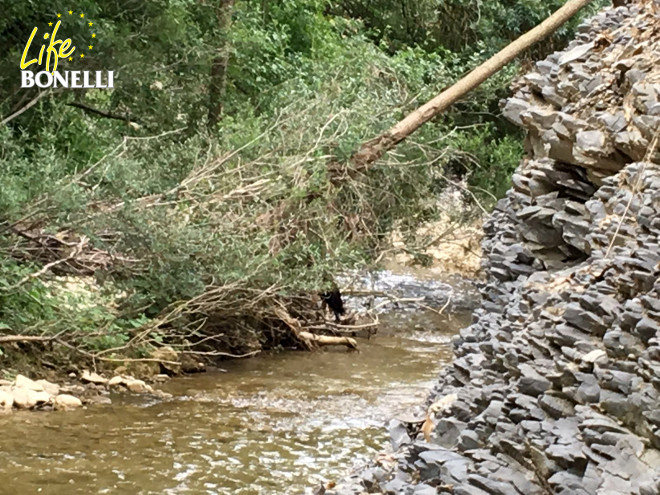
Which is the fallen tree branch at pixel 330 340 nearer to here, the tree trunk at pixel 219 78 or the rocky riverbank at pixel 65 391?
the rocky riverbank at pixel 65 391

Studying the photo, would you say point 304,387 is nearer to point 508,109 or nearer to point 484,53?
point 508,109

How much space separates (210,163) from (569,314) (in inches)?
253

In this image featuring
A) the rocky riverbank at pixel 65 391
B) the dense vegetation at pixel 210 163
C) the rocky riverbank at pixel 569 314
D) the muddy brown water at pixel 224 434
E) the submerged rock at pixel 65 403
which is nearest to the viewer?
the rocky riverbank at pixel 569 314

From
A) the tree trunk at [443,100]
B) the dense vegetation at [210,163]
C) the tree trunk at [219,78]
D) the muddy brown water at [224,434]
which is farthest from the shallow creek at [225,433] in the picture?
the tree trunk at [219,78]

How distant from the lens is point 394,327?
529 inches

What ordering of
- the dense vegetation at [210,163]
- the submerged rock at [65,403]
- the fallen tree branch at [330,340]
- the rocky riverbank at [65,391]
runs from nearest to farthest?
the rocky riverbank at [65,391] → the submerged rock at [65,403] → the dense vegetation at [210,163] → the fallen tree branch at [330,340]

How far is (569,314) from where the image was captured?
154 inches

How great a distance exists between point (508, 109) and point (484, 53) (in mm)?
8804

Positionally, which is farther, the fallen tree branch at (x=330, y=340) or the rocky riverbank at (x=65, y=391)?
the fallen tree branch at (x=330, y=340)

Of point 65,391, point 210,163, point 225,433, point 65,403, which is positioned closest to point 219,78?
point 210,163

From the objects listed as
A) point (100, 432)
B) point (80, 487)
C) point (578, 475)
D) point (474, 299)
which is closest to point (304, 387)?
point (100, 432)

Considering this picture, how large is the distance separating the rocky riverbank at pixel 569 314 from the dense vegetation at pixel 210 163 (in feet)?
11.7

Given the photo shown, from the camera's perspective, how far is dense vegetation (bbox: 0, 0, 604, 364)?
8234mm

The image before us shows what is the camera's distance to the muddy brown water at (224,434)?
5.88 m
